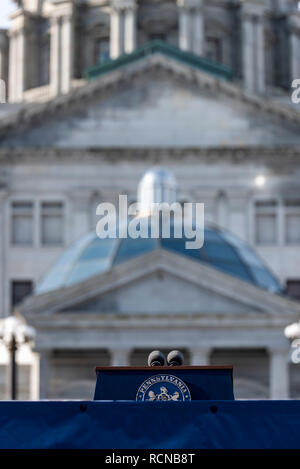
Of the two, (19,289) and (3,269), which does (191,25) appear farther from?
(19,289)

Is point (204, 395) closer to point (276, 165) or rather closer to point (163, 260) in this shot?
point (163, 260)

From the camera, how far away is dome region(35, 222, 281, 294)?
4250 centimetres

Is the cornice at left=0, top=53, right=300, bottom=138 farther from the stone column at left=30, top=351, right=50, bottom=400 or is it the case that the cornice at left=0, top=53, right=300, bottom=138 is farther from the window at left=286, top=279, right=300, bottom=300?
the stone column at left=30, top=351, right=50, bottom=400

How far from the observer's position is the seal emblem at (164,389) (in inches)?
413

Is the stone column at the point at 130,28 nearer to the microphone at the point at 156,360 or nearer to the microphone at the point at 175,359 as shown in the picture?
the microphone at the point at 175,359

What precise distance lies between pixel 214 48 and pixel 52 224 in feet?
122

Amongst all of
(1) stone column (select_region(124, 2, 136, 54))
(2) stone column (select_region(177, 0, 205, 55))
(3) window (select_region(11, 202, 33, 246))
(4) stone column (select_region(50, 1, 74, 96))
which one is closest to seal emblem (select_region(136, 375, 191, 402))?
(3) window (select_region(11, 202, 33, 246))

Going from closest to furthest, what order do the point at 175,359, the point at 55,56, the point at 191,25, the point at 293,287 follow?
the point at 175,359, the point at 293,287, the point at 191,25, the point at 55,56

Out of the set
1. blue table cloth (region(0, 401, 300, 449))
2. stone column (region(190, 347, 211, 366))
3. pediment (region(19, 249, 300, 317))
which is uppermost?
pediment (region(19, 249, 300, 317))

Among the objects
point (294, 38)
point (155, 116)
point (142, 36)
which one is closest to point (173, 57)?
point (155, 116)

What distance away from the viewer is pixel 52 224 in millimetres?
64375

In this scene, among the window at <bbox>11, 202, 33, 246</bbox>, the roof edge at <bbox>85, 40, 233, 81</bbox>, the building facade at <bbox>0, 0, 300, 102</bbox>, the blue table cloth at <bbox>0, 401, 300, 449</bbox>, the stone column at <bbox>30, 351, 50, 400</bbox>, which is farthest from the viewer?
the building facade at <bbox>0, 0, 300, 102</bbox>

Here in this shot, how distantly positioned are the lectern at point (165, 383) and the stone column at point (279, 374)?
A: 1204 inches

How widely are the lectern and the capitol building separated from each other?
2977 cm
